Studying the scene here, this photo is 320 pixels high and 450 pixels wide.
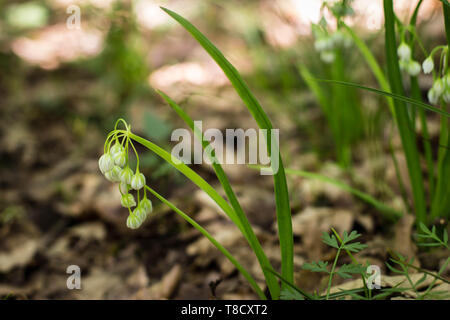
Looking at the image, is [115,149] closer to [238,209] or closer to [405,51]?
[238,209]

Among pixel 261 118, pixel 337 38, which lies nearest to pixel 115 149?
pixel 261 118

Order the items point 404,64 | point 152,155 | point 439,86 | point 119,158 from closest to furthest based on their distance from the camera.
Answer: point 119,158, point 439,86, point 404,64, point 152,155

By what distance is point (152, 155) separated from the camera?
1.83 meters

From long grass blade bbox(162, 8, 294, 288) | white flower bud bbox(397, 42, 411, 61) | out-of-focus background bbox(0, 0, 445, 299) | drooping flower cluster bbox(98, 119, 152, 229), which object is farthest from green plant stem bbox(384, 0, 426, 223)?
drooping flower cluster bbox(98, 119, 152, 229)

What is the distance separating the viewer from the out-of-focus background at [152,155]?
4.75 feet

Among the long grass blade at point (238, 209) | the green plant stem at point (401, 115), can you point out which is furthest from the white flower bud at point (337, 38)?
the long grass blade at point (238, 209)

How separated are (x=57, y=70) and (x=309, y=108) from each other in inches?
92.4

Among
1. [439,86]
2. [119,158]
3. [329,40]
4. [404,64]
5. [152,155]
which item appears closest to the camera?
[119,158]

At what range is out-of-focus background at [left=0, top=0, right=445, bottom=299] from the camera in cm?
145

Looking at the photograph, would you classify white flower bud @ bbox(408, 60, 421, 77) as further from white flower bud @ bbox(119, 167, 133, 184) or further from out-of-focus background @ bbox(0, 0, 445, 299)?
white flower bud @ bbox(119, 167, 133, 184)

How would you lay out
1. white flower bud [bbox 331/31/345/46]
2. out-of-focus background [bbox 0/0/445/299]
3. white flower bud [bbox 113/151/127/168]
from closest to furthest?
white flower bud [bbox 113/151/127/168] < white flower bud [bbox 331/31/345/46] < out-of-focus background [bbox 0/0/445/299]

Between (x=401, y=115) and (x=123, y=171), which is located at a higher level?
(x=401, y=115)

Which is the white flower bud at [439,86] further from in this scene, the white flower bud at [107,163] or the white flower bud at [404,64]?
the white flower bud at [107,163]

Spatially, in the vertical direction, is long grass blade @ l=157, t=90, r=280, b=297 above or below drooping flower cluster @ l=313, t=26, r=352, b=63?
below
